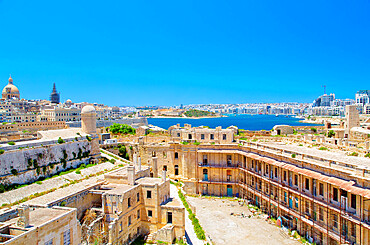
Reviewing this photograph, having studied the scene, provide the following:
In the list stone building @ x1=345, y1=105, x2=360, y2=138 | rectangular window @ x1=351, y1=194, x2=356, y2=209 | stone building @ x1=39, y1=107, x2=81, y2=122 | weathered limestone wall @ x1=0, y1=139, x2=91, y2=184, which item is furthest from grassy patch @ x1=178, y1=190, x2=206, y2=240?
stone building @ x1=39, y1=107, x2=81, y2=122

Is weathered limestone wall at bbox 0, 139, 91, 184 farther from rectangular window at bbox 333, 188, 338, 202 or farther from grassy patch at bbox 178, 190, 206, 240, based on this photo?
rectangular window at bbox 333, 188, 338, 202

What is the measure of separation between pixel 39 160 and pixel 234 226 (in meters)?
Result: 21.7

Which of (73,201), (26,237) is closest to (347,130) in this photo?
(73,201)

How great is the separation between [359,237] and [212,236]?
41.7 feet

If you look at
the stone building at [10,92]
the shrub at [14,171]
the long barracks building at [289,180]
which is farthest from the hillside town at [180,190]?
the stone building at [10,92]

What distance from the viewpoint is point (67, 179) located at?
1181 inches

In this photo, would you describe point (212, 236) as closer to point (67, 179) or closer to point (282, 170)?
point (282, 170)

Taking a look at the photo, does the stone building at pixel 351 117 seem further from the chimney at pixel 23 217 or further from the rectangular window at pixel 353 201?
the chimney at pixel 23 217

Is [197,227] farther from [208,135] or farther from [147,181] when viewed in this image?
[208,135]

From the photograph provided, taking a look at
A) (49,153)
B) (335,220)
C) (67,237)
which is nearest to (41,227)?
(67,237)

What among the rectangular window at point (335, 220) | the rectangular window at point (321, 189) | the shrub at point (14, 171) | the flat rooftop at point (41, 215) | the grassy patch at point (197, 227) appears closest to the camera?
the flat rooftop at point (41, 215)

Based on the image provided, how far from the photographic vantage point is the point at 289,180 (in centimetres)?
3005

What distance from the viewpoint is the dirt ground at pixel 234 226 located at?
2725 cm

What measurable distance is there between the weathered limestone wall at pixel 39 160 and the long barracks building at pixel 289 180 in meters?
9.65
